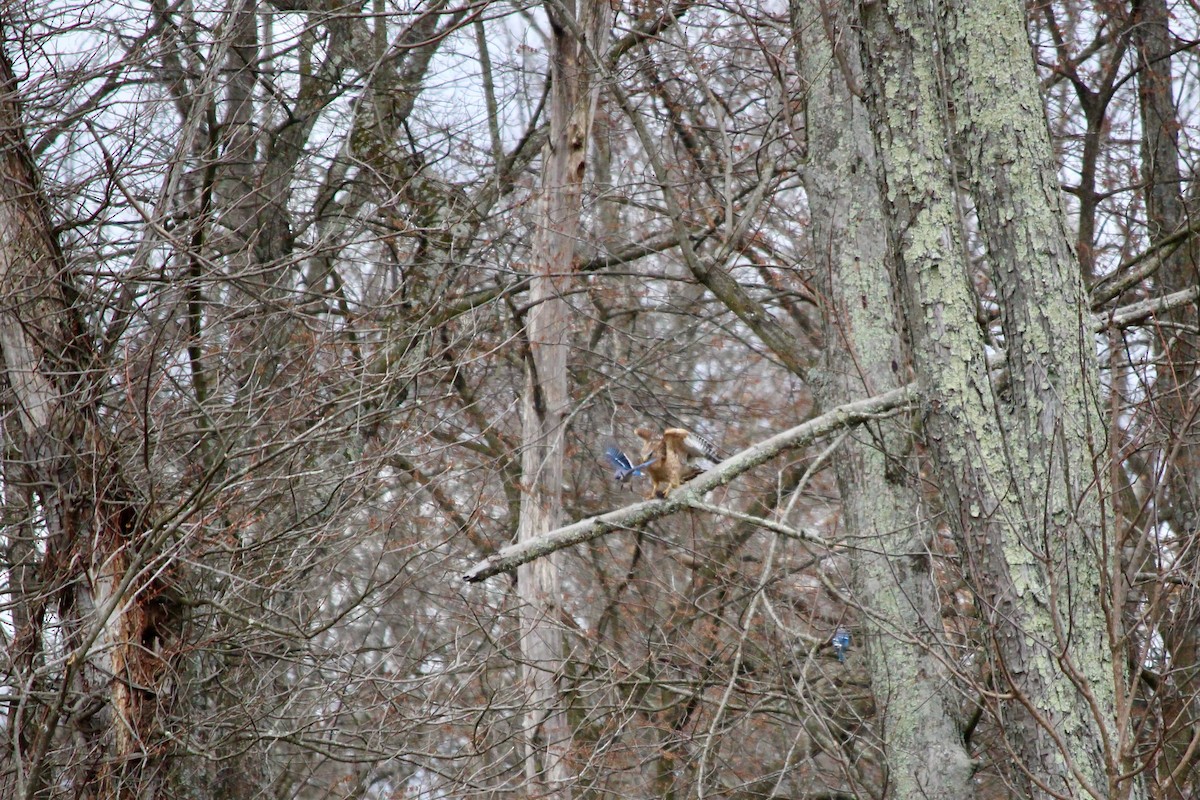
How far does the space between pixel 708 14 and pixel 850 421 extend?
190 inches

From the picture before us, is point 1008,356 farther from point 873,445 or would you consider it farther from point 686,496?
point 873,445

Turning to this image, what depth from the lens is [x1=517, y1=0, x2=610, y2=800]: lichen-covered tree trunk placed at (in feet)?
28.0

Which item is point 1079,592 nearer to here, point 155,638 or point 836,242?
point 836,242

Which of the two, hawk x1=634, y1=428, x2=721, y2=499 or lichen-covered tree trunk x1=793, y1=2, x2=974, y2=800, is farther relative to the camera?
lichen-covered tree trunk x1=793, y1=2, x2=974, y2=800

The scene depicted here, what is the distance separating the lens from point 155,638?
6.86 metres

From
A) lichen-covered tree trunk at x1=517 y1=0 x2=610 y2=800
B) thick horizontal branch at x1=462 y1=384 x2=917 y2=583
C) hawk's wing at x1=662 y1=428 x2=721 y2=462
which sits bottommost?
thick horizontal branch at x1=462 y1=384 x2=917 y2=583

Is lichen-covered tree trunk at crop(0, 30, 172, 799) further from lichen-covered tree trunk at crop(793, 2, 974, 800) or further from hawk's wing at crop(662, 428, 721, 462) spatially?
lichen-covered tree trunk at crop(793, 2, 974, 800)

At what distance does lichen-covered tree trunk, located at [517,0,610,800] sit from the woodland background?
4 centimetres

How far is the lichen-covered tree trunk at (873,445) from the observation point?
17.7ft

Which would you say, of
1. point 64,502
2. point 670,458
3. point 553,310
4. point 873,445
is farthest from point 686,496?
point 553,310

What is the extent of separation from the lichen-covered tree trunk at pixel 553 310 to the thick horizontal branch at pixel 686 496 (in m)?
3.64

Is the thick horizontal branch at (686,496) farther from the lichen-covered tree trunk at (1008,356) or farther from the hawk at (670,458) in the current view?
the lichen-covered tree trunk at (1008,356)

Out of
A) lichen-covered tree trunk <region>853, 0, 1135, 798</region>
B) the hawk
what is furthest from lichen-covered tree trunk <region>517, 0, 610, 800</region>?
lichen-covered tree trunk <region>853, 0, 1135, 798</region>

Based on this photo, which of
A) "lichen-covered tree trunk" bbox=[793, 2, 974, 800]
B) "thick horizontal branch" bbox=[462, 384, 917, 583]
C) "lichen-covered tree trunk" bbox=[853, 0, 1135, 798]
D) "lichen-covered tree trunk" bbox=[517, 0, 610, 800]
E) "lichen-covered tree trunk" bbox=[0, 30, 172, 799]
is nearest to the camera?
"lichen-covered tree trunk" bbox=[853, 0, 1135, 798]
